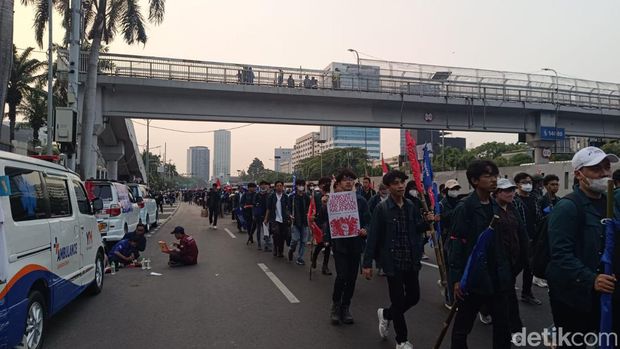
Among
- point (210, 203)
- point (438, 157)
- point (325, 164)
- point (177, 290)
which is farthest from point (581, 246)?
point (325, 164)

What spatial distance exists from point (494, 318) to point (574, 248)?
3.24 feet

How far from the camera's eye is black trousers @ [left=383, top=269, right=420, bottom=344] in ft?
15.8

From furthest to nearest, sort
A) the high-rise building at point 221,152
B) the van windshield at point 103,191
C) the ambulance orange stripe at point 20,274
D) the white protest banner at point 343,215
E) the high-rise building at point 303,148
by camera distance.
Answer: the high-rise building at point 221,152 < the high-rise building at point 303,148 < the van windshield at point 103,191 < the white protest banner at point 343,215 < the ambulance orange stripe at point 20,274

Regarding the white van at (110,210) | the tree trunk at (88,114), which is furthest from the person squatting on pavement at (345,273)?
the tree trunk at (88,114)

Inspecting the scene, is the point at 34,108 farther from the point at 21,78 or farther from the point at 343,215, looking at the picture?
the point at 343,215

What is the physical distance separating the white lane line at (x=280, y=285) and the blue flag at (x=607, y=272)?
486cm

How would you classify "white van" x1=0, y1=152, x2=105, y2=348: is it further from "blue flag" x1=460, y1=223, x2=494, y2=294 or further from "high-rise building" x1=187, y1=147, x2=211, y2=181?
"high-rise building" x1=187, y1=147, x2=211, y2=181

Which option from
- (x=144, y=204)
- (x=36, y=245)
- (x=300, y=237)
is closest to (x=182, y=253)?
(x=300, y=237)

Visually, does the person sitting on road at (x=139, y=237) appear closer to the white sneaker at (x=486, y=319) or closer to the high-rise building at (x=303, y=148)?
the white sneaker at (x=486, y=319)

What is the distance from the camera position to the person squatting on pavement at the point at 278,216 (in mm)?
11609

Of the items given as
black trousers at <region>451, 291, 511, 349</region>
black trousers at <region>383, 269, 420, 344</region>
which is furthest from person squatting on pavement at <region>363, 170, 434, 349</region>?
black trousers at <region>451, 291, 511, 349</region>

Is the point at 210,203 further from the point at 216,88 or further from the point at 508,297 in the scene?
the point at 508,297

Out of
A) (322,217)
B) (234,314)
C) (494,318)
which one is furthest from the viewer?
(322,217)

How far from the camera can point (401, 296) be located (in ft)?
15.8
